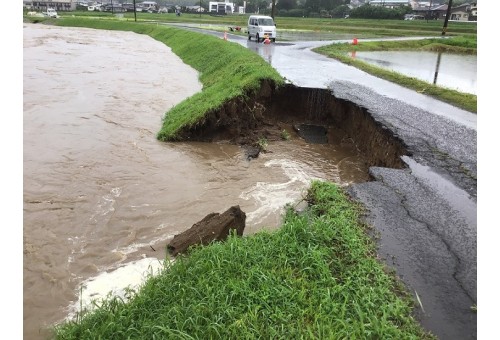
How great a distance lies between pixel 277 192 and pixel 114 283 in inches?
164

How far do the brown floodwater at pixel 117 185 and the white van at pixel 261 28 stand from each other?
15144mm

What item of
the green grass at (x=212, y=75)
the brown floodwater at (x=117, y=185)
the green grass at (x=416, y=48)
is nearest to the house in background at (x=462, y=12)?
the green grass at (x=416, y=48)

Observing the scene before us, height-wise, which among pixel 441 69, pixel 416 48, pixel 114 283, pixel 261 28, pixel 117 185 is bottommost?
pixel 114 283

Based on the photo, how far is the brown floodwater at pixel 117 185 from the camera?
565 cm

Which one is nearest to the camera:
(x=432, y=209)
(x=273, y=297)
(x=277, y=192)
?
(x=273, y=297)

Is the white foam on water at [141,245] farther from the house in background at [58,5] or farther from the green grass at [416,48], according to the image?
the house in background at [58,5]

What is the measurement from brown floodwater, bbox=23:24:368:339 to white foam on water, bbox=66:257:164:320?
0.05ft

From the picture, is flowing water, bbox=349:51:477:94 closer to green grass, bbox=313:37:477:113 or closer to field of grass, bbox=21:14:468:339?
green grass, bbox=313:37:477:113

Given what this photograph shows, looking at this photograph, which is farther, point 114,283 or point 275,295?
point 114,283

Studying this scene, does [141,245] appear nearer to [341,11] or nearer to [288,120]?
[288,120]

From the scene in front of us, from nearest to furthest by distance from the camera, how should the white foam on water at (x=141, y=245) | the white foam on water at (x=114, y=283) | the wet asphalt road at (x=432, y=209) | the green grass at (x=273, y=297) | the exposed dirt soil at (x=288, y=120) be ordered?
the green grass at (x=273, y=297), the wet asphalt road at (x=432, y=209), the white foam on water at (x=114, y=283), the white foam on water at (x=141, y=245), the exposed dirt soil at (x=288, y=120)

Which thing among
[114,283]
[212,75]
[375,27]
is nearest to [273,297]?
[114,283]

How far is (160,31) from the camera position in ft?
133

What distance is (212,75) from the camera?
18.4 metres
